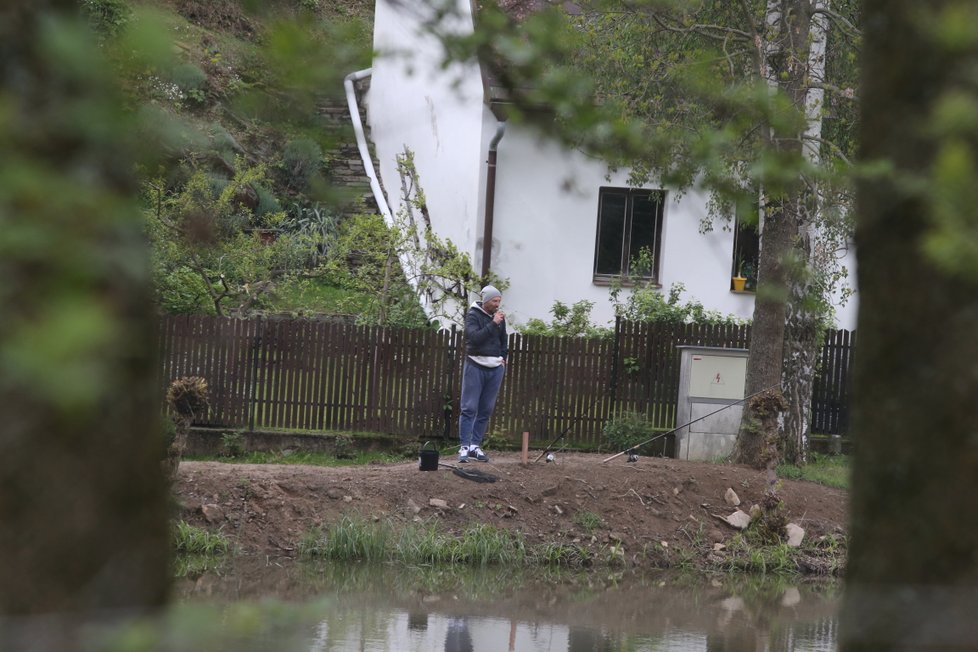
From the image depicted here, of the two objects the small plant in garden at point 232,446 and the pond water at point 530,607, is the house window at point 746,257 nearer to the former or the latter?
Answer: the small plant in garden at point 232,446

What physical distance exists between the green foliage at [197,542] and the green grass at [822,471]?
255 inches

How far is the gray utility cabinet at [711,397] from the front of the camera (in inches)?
594

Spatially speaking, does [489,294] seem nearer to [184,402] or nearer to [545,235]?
[184,402]

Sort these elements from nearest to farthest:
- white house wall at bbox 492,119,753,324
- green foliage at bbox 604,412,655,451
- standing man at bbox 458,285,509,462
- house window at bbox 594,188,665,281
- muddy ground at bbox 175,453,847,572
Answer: muddy ground at bbox 175,453,847,572 → standing man at bbox 458,285,509,462 → green foliage at bbox 604,412,655,451 → white house wall at bbox 492,119,753,324 → house window at bbox 594,188,665,281

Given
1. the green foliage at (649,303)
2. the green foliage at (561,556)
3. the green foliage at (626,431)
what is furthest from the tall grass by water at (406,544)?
the green foliage at (649,303)

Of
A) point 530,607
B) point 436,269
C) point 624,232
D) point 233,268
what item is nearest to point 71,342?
point 530,607

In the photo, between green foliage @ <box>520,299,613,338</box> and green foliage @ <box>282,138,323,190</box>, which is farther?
green foliage @ <box>520,299,613,338</box>

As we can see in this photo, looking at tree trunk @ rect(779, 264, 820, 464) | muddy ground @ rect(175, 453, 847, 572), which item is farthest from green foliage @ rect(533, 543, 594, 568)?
tree trunk @ rect(779, 264, 820, 464)

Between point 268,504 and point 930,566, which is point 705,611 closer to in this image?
point 268,504

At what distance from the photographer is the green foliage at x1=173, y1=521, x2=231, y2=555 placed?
1080 cm

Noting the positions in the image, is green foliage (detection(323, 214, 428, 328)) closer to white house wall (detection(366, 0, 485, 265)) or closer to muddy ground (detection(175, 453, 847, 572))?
white house wall (detection(366, 0, 485, 265))

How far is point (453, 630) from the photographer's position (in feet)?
27.3

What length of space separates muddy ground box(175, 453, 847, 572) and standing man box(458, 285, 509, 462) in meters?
0.64

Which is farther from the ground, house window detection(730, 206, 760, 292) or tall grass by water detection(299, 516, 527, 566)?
house window detection(730, 206, 760, 292)
